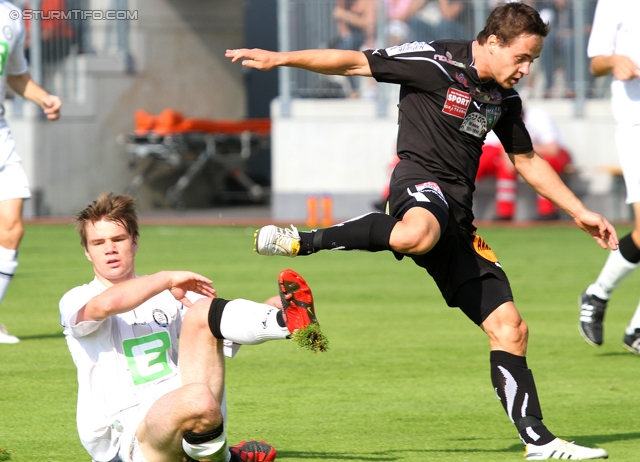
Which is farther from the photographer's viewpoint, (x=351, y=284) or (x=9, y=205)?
(x=351, y=284)

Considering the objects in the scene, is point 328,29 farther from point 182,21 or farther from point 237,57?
point 237,57

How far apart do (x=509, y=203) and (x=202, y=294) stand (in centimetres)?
1436

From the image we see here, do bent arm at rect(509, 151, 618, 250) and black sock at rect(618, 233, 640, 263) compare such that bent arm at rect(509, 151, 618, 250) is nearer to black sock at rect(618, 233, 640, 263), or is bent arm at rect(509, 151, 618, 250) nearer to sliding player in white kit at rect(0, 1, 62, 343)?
black sock at rect(618, 233, 640, 263)

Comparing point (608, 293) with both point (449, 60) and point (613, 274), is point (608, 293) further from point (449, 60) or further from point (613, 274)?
→ point (449, 60)

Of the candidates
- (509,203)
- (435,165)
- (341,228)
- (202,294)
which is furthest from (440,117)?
(509,203)

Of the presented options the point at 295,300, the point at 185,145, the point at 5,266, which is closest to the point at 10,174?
the point at 5,266

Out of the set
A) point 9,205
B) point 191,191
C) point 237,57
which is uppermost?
point 237,57

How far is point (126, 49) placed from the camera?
2214 centimetres

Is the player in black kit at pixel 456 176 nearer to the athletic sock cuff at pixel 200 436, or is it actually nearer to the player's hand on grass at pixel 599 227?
the player's hand on grass at pixel 599 227

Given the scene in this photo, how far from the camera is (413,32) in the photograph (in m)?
19.7

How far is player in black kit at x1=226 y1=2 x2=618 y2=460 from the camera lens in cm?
498

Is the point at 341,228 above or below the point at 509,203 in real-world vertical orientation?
above

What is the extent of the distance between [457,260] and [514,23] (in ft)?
3.64

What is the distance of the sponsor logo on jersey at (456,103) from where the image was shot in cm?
533
